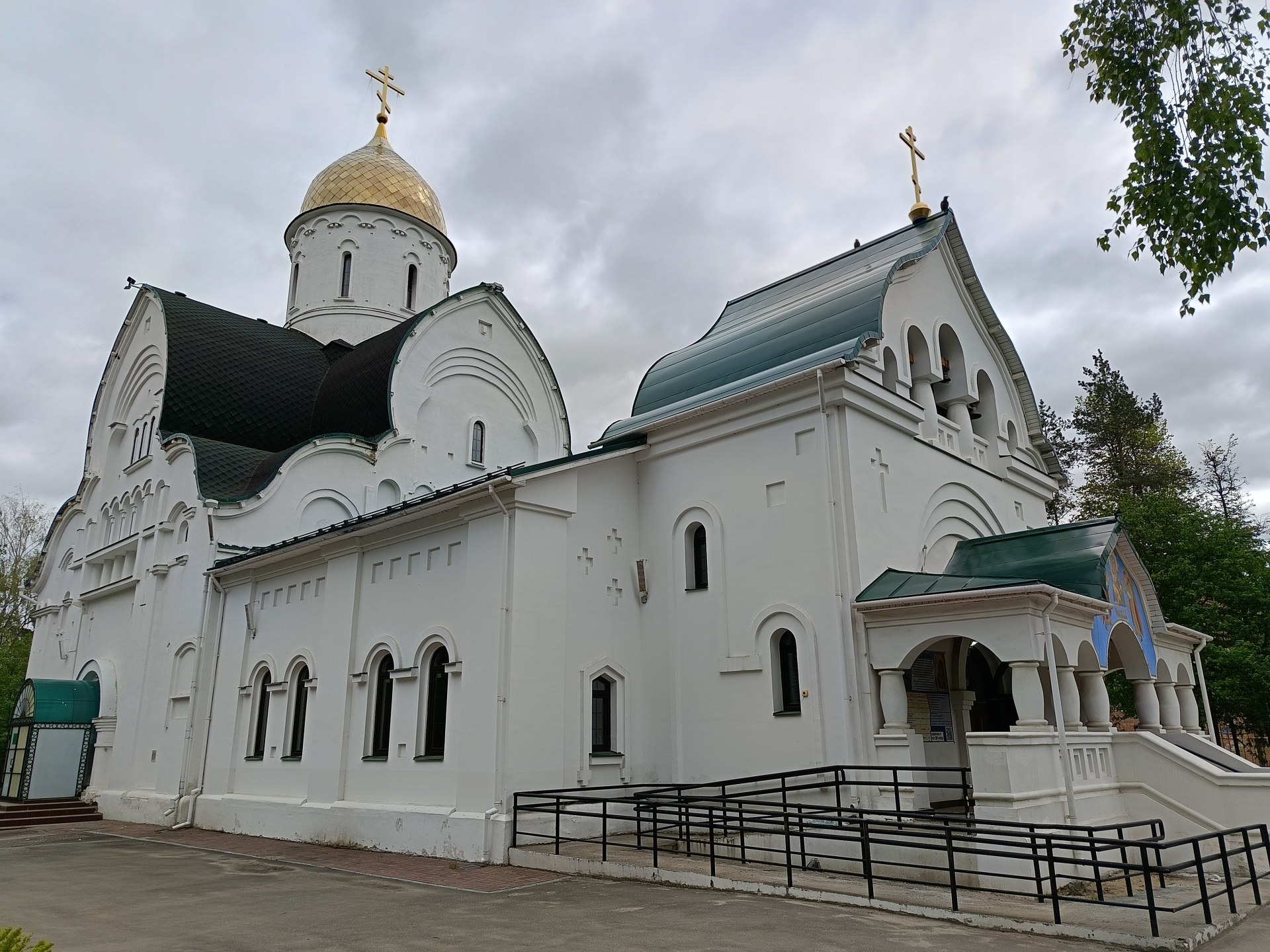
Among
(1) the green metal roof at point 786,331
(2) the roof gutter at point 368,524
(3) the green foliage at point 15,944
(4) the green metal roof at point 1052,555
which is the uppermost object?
(1) the green metal roof at point 786,331

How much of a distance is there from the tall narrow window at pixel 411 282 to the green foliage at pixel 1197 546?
799 inches

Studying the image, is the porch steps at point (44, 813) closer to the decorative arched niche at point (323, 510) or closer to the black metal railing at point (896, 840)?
the decorative arched niche at point (323, 510)

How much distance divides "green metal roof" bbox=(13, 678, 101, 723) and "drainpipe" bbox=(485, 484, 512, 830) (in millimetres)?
14538

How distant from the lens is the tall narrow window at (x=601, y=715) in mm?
13477

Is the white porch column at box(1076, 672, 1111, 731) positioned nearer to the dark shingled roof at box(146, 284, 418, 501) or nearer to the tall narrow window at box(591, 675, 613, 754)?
the tall narrow window at box(591, 675, 613, 754)

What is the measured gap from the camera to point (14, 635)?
3628 centimetres

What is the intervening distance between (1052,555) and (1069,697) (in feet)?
6.52

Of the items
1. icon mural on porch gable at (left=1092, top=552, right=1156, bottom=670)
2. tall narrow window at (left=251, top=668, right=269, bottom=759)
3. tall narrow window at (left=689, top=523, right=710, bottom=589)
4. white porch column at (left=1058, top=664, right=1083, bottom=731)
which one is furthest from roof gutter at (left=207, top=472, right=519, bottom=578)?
icon mural on porch gable at (left=1092, top=552, right=1156, bottom=670)

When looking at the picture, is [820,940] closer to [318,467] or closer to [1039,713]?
[1039,713]

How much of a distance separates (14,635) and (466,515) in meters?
32.2

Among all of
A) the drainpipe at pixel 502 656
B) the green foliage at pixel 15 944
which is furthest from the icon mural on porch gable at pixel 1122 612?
the green foliage at pixel 15 944

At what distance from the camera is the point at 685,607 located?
14.0 meters

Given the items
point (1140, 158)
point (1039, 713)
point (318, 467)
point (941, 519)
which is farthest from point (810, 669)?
point (318, 467)

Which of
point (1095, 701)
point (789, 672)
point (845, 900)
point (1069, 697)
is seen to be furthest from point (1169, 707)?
point (845, 900)
